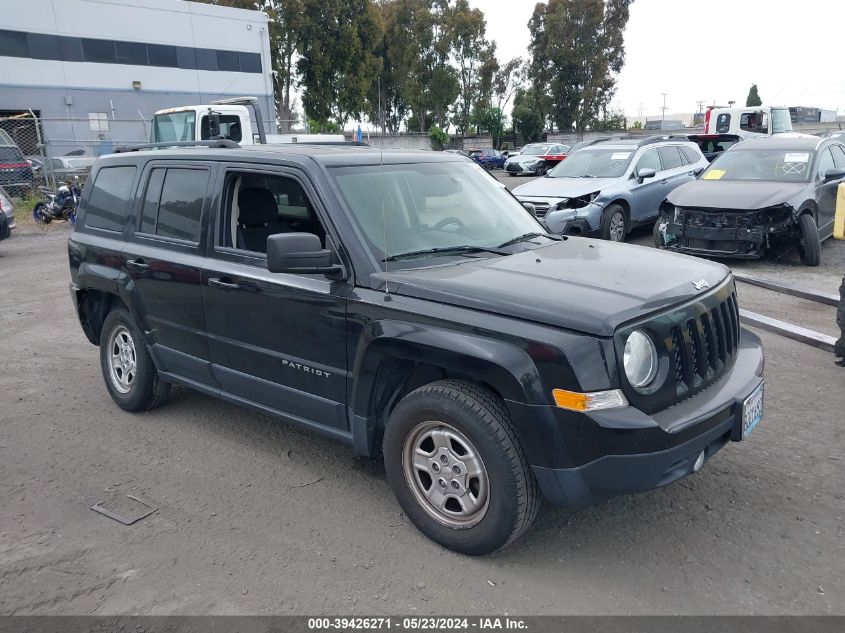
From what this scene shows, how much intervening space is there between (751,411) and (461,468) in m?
1.45

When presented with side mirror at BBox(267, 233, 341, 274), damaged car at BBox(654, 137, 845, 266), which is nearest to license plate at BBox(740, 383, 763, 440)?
side mirror at BBox(267, 233, 341, 274)

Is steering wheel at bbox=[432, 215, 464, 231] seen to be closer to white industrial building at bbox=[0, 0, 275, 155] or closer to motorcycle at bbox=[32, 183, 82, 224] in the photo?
motorcycle at bbox=[32, 183, 82, 224]

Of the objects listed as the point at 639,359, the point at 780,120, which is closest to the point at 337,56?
the point at 780,120

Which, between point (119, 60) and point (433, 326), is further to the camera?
point (119, 60)

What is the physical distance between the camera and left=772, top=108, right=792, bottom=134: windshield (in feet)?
73.3

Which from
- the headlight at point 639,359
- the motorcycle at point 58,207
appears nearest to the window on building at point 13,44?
the motorcycle at point 58,207

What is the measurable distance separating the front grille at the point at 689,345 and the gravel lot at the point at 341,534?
2.66 feet

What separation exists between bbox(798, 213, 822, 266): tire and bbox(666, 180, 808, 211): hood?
386 mm

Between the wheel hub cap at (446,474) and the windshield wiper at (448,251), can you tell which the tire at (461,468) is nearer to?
the wheel hub cap at (446,474)

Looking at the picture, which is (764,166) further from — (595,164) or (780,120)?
(780,120)

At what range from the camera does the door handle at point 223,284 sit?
13.3 ft

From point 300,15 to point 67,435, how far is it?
4073cm

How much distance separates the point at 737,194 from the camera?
933 cm

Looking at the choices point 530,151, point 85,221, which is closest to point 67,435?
point 85,221
